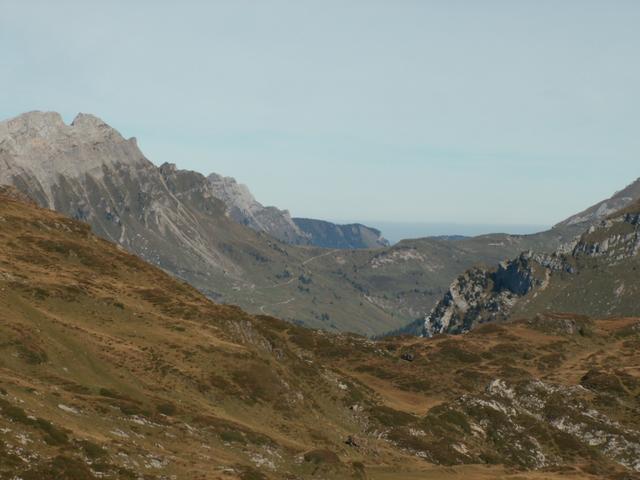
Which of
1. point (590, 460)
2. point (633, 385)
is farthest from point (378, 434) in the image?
point (633, 385)

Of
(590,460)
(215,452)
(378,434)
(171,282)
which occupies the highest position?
(171,282)

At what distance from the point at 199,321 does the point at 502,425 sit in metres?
57.9

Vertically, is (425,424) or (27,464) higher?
(27,464)

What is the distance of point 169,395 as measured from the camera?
3681 inches

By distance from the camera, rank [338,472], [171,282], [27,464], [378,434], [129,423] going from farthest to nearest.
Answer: [171,282] < [378,434] < [338,472] < [129,423] < [27,464]

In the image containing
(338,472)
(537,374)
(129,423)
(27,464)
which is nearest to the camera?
(27,464)

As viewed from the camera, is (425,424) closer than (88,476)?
No

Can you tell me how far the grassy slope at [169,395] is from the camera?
63.2 m

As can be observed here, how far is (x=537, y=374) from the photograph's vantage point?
197375 millimetres

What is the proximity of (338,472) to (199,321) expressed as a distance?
56998 millimetres

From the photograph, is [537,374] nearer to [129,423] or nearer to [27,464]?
[129,423]

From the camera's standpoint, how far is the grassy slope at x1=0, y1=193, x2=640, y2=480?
63188mm

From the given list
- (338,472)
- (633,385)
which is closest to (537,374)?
(633,385)

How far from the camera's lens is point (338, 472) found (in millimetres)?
80750
